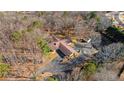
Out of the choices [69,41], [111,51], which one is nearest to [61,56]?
[69,41]

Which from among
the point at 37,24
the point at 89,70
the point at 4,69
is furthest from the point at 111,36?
the point at 4,69

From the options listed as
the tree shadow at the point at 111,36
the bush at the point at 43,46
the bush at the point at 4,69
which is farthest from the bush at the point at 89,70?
the bush at the point at 4,69

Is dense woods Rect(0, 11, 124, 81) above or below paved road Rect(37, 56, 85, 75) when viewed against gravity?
above

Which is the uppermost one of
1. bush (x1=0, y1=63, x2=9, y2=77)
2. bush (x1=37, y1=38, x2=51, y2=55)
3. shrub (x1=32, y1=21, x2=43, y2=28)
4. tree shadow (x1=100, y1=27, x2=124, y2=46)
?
shrub (x1=32, y1=21, x2=43, y2=28)

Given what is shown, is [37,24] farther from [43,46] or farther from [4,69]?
[4,69]

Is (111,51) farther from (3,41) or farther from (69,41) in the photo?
(3,41)

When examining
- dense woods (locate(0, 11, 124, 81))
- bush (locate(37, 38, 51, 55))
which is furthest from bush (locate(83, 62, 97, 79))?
bush (locate(37, 38, 51, 55))

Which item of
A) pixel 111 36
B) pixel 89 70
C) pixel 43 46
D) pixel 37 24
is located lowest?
pixel 89 70

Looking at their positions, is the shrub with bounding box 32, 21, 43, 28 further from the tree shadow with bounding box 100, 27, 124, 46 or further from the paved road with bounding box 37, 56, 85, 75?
the tree shadow with bounding box 100, 27, 124, 46

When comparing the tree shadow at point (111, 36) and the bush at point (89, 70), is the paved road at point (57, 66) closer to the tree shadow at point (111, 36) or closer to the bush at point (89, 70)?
the bush at point (89, 70)
